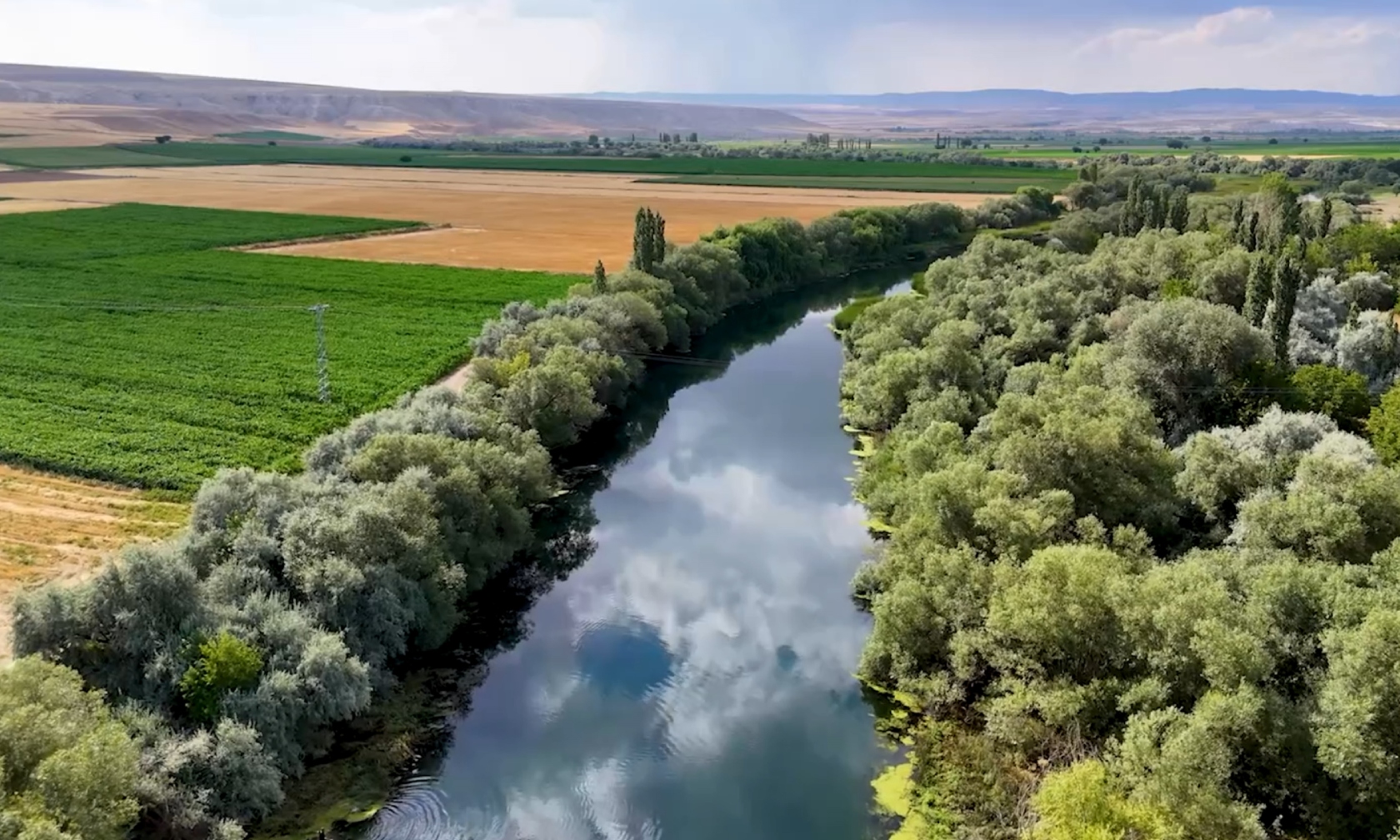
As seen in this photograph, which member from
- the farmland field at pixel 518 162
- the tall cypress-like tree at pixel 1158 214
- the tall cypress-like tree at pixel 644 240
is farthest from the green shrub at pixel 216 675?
the farmland field at pixel 518 162

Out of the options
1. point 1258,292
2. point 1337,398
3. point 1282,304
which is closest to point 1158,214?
point 1258,292

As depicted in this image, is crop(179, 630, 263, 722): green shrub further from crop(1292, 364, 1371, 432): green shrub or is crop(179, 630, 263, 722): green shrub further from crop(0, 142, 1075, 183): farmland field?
crop(0, 142, 1075, 183): farmland field

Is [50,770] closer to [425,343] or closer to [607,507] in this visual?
[607,507]

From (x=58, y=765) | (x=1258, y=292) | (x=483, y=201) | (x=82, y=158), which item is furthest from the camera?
(x=82, y=158)

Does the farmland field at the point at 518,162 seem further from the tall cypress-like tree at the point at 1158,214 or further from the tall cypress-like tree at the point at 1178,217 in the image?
the tall cypress-like tree at the point at 1178,217

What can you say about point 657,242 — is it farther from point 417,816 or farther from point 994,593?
point 417,816
